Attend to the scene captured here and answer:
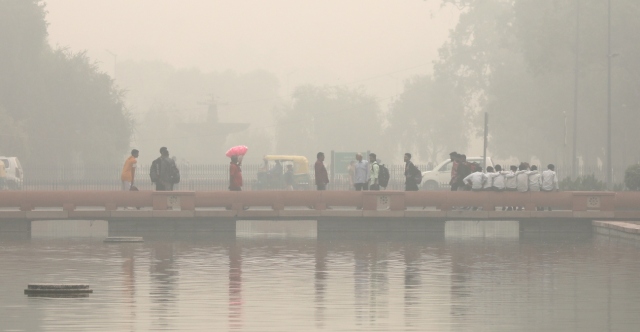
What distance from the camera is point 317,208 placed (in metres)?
31.4

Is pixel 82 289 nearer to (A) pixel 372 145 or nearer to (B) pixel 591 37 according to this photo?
(B) pixel 591 37

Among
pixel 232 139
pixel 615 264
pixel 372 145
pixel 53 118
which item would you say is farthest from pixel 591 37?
pixel 232 139

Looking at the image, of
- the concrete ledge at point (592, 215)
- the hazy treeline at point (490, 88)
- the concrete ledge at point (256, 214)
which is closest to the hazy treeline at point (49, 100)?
the hazy treeline at point (490, 88)

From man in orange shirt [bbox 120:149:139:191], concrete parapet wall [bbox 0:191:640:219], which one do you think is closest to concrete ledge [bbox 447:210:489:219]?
concrete parapet wall [bbox 0:191:640:219]

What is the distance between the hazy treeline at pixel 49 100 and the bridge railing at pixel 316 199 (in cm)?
4186

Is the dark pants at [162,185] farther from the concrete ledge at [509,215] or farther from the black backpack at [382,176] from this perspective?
the concrete ledge at [509,215]

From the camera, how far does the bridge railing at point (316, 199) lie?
30641 millimetres

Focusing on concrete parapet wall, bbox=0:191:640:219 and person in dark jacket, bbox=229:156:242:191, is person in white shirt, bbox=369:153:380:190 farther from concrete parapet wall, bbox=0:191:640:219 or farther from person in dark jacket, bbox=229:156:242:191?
person in dark jacket, bbox=229:156:242:191

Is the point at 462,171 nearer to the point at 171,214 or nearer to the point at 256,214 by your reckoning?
the point at 256,214

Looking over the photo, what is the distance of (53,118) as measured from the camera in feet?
259

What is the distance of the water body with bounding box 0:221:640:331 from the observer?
1312cm

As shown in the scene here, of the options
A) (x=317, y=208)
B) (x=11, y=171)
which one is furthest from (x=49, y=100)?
(x=317, y=208)

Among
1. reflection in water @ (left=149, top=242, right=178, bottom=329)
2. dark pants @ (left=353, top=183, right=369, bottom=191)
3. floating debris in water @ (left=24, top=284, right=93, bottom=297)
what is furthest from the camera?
dark pants @ (left=353, top=183, right=369, bottom=191)

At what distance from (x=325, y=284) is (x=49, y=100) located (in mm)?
63851
